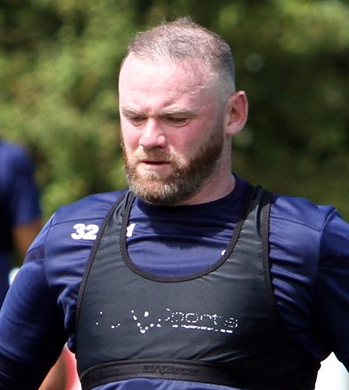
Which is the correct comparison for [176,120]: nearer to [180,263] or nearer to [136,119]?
[136,119]

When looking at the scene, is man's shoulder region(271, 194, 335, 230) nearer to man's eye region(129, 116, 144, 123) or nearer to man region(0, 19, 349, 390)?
man region(0, 19, 349, 390)

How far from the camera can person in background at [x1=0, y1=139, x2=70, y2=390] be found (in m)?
5.42

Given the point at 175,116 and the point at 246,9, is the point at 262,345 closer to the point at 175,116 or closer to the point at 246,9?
the point at 175,116

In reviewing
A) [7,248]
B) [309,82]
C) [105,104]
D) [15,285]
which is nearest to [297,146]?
[309,82]

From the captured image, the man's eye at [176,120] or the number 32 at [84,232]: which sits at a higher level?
the man's eye at [176,120]

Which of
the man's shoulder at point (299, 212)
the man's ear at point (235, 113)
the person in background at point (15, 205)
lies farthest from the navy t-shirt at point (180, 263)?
the person in background at point (15, 205)

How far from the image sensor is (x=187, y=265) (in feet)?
10.8

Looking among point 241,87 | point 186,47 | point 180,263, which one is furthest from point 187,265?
A: point 241,87

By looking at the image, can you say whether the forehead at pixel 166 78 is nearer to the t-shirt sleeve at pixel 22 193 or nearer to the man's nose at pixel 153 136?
the man's nose at pixel 153 136

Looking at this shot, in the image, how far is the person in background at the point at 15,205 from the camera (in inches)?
213

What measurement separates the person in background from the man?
1981 millimetres

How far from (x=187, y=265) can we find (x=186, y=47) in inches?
20.6

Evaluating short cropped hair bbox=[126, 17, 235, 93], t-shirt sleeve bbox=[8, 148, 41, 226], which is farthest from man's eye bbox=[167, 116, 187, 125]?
t-shirt sleeve bbox=[8, 148, 41, 226]

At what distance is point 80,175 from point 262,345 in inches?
379
